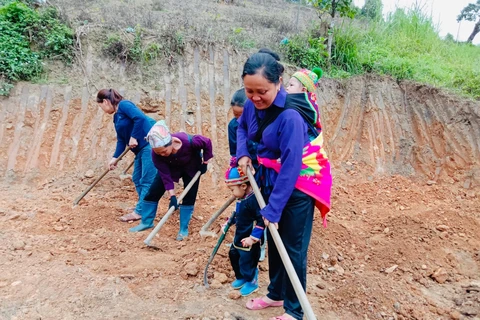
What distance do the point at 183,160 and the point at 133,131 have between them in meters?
0.97

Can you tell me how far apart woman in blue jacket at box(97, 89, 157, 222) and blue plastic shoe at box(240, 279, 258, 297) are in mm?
1967

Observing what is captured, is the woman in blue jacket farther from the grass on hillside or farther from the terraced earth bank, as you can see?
the grass on hillside

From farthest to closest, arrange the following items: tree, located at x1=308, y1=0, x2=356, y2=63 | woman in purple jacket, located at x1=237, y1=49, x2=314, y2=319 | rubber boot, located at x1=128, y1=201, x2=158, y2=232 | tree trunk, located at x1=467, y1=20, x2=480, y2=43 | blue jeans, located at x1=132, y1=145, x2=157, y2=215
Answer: tree trunk, located at x1=467, y1=20, x2=480, y2=43 < tree, located at x1=308, y1=0, x2=356, y2=63 < blue jeans, located at x1=132, y1=145, x2=157, y2=215 < rubber boot, located at x1=128, y1=201, x2=158, y2=232 < woman in purple jacket, located at x1=237, y1=49, x2=314, y2=319

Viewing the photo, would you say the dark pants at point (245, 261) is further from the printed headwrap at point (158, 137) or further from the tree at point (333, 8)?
the tree at point (333, 8)

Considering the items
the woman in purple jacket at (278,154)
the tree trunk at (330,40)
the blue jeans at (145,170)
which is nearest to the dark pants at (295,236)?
the woman in purple jacket at (278,154)

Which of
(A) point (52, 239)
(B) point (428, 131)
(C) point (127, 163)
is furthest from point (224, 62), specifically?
(A) point (52, 239)

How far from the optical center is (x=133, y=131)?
443 centimetres

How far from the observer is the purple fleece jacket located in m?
3.73

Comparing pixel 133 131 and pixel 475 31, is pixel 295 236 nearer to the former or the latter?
pixel 133 131

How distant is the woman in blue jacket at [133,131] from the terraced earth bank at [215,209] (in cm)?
51

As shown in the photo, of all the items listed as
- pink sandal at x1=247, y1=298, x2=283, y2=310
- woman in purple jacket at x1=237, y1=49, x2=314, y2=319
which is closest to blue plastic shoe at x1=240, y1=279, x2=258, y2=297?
pink sandal at x1=247, y1=298, x2=283, y2=310

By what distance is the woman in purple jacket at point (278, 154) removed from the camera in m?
2.15

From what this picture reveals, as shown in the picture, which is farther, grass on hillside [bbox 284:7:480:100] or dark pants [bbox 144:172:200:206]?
grass on hillside [bbox 284:7:480:100]

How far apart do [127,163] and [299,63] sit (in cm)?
372
